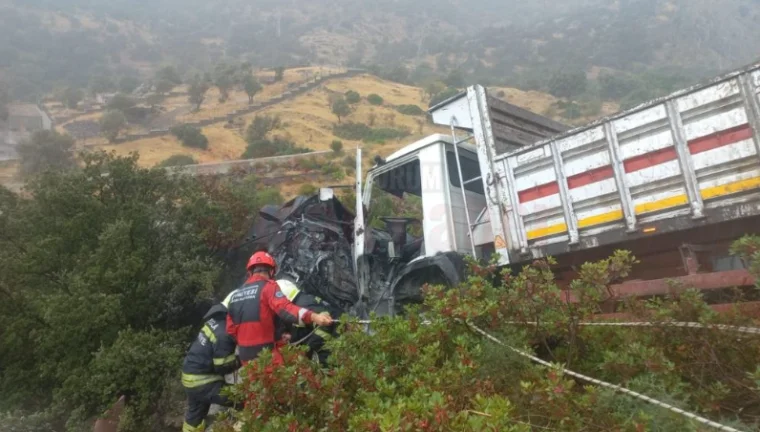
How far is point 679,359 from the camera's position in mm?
2846

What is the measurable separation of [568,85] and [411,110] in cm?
1283

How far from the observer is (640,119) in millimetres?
4121

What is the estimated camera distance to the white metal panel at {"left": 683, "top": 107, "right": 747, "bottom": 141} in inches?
144

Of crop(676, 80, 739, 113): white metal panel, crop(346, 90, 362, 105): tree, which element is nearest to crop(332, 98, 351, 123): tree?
crop(346, 90, 362, 105): tree

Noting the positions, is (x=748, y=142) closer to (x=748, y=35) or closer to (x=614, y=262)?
(x=614, y=262)

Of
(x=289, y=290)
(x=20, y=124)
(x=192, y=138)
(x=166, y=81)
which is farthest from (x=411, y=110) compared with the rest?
(x=289, y=290)

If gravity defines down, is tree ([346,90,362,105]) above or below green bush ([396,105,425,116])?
above

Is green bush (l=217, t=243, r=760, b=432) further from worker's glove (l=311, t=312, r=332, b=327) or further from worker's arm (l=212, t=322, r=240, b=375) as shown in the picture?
worker's arm (l=212, t=322, r=240, b=375)

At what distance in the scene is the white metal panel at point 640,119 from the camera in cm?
402

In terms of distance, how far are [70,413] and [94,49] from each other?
7380 centimetres

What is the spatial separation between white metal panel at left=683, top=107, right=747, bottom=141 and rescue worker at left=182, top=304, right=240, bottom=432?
3.86 metres

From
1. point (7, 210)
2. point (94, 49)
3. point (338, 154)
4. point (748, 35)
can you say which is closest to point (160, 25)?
point (94, 49)

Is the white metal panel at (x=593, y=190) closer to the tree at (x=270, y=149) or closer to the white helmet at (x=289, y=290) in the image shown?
the white helmet at (x=289, y=290)

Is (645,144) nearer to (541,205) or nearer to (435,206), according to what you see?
(541,205)
